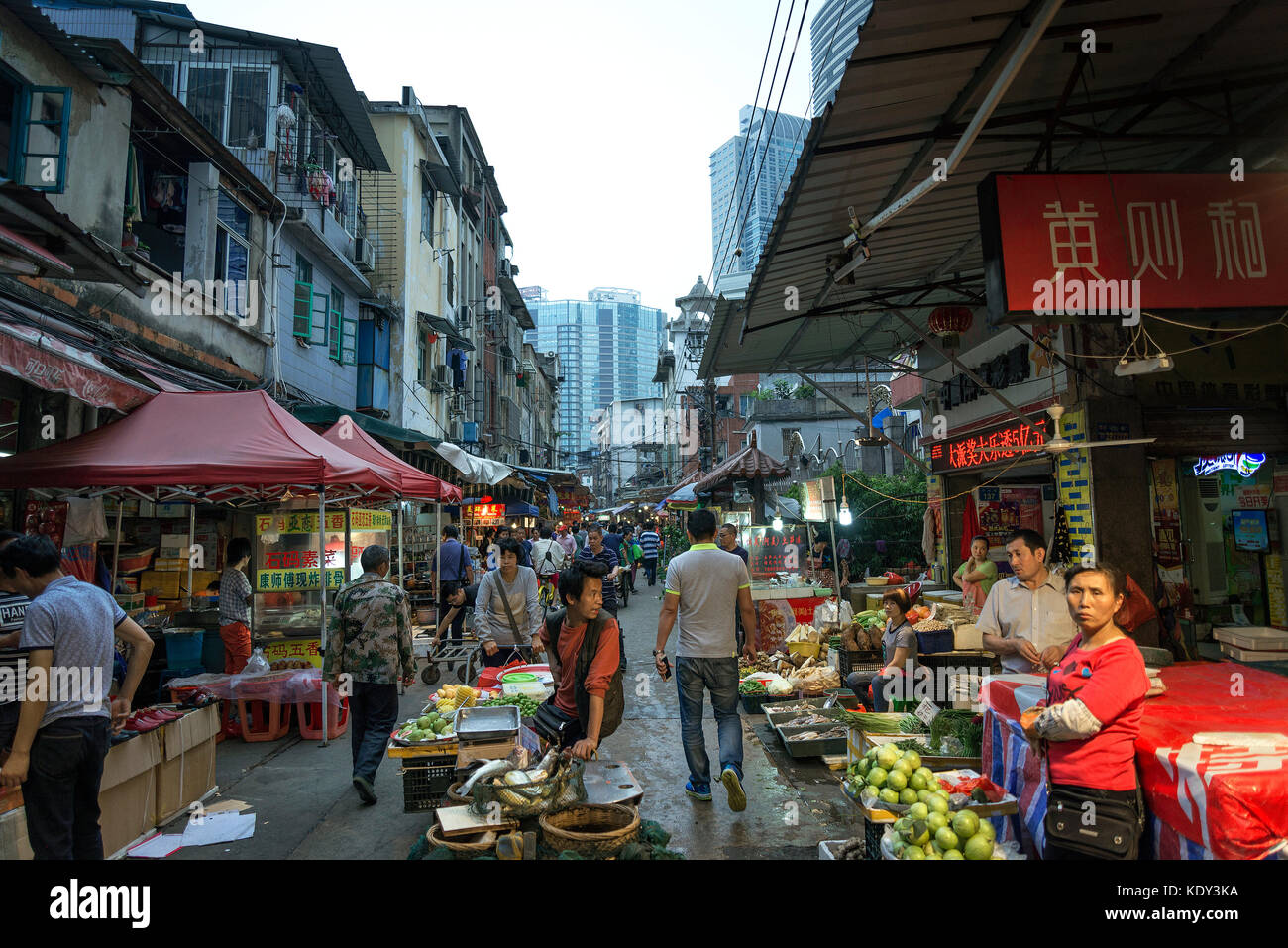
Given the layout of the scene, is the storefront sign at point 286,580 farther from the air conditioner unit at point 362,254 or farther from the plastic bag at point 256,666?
the air conditioner unit at point 362,254

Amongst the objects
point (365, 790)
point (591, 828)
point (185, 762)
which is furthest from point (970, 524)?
point (185, 762)

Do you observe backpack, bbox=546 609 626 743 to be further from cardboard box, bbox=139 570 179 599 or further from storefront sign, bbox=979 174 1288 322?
cardboard box, bbox=139 570 179 599

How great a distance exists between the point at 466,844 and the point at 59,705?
2215mm

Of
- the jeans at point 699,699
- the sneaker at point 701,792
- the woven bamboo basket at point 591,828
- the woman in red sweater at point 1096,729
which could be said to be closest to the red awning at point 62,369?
the woven bamboo basket at point 591,828

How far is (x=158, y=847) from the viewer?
15.1ft

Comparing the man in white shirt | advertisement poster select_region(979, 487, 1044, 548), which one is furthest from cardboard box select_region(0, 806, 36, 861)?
advertisement poster select_region(979, 487, 1044, 548)

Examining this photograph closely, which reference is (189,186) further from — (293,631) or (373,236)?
(373,236)

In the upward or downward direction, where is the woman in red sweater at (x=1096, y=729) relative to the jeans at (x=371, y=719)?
upward

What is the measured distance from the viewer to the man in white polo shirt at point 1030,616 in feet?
15.5

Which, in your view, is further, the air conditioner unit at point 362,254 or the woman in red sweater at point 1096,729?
the air conditioner unit at point 362,254

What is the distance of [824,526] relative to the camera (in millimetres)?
19109

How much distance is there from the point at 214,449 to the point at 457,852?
4.73 metres

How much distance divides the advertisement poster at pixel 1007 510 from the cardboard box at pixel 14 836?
1150cm
